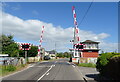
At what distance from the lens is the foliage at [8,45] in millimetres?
44569

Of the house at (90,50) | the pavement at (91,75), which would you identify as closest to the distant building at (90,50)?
the house at (90,50)

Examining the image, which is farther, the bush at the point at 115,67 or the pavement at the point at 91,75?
the pavement at the point at 91,75

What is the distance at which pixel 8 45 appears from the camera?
1933 inches

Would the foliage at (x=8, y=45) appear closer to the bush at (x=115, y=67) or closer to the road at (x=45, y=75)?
the road at (x=45, y=75)

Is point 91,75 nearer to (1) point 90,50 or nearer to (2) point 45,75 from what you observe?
(2) point 45,75

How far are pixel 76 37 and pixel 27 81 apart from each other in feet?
109

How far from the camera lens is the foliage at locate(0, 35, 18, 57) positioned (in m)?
44.6

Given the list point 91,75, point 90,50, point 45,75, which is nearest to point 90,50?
point 90,50

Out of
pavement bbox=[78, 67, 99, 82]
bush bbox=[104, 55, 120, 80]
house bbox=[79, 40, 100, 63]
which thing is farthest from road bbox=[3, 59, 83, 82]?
house bbox=[79, 40, 100, 63]

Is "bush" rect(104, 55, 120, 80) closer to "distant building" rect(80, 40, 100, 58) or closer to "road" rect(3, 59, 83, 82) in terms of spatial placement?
"road" rect(3, 59, 83, 82)

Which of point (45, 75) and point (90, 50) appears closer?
point (45, 75)

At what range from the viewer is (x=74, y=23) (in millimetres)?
51656

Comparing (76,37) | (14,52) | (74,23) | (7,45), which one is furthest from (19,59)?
(74,23)

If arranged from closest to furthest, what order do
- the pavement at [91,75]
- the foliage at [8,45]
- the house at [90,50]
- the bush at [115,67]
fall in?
the bush at [115,67], the pavement at [91,75], the foliage at [8,45], the house at [90,50]
